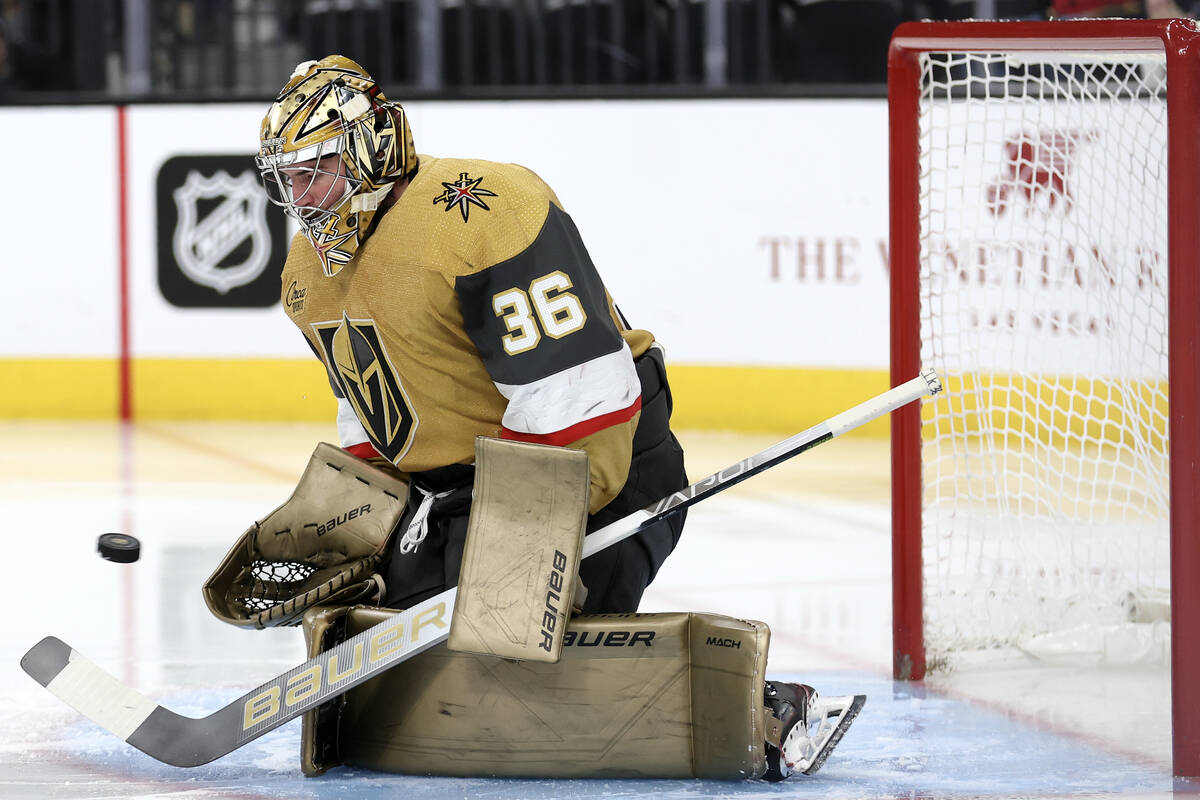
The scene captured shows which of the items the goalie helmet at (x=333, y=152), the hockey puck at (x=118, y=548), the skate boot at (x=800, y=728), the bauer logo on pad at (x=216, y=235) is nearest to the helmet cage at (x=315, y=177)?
the goalie helmet at (x=333, y=152)

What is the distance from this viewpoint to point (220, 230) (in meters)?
6.50

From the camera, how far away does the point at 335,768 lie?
7.74 ft

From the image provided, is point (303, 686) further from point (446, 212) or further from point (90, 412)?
point (90, 412)

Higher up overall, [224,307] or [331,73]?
[331,73]

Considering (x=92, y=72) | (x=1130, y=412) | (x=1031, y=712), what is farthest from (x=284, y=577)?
(x=92, y=72)

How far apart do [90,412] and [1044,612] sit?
4.50m

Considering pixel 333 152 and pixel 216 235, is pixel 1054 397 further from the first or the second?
pixel 216 235

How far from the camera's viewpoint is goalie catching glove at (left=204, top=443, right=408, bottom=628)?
2.41 m

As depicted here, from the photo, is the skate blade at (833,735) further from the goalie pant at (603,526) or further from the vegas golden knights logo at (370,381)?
the vegas golden knights logo at (370,381)

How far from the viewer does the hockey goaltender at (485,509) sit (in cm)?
218

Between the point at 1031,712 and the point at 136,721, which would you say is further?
the point at 1031,712

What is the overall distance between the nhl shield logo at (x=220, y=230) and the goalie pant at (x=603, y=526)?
4168 mm

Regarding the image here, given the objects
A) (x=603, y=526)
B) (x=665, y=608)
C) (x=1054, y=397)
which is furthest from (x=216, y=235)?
(x=603, y=526)

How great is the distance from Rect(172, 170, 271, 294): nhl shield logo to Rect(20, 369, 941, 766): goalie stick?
13.5 feet
